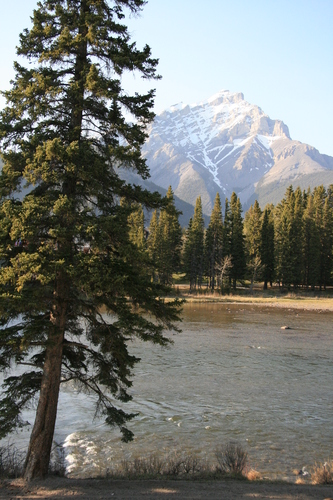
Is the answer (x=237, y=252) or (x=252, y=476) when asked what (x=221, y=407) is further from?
(x=237, y=252)

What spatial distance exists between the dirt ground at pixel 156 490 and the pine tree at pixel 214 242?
2677 inches

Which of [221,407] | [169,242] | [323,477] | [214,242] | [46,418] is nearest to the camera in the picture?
[46,418]

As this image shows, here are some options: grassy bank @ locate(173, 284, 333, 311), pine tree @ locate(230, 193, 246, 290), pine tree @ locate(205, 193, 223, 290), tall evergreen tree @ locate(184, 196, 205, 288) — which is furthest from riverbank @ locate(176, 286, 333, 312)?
pine tree @ locate(205, 193, 223, 290)

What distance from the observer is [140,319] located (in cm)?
855

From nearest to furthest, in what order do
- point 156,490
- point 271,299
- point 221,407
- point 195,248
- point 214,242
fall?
point 156,490, point 221,407, point 271,299, point 195,248, point 214,242

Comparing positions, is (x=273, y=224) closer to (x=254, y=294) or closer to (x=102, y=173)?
(x=254, y=294)

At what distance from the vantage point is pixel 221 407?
1661cm

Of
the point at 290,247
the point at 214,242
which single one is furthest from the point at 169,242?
the point at 290,247

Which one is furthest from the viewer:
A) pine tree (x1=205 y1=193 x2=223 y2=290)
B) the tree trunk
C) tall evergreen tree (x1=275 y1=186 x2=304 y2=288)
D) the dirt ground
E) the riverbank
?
pine tree (x1=205 y1=193 x2=223 y2=290)

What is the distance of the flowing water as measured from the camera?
41.5 feet

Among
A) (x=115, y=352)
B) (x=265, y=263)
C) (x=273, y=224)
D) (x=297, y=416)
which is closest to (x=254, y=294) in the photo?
(x=265, y=263)

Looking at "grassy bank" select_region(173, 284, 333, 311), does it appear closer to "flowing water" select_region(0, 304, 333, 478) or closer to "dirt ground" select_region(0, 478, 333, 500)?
"flowing water" select_region(0, 304, 333, 478)

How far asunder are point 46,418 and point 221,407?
9095mm

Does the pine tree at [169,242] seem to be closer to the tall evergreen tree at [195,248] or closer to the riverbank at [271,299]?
the tall evergreen tree at [195,248]
